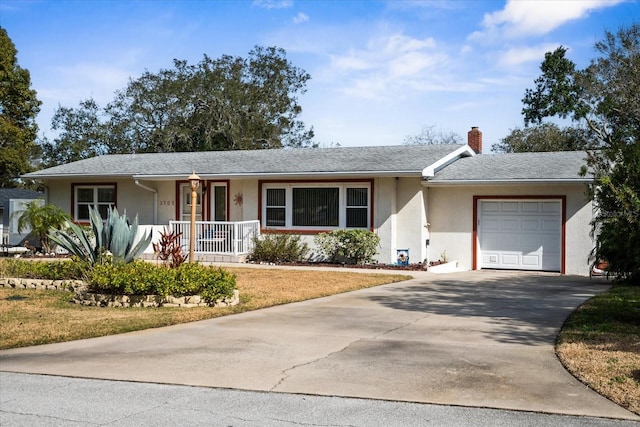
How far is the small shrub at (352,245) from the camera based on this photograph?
65.9 feet

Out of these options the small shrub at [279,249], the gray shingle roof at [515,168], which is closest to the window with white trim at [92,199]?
the small shrub at [279,249]

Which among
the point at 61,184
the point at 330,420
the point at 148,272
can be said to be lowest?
the point at 330,420

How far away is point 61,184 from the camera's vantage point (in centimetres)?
2570

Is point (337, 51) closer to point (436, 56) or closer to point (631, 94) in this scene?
point (436, 56)

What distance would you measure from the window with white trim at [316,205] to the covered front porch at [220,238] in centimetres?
86

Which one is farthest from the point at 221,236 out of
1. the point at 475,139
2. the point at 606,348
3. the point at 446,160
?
the point at 606,348

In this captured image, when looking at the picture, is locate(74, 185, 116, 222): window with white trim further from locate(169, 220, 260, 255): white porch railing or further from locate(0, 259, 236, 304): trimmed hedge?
locate(0, 259, 236, 304): trimmed hedge

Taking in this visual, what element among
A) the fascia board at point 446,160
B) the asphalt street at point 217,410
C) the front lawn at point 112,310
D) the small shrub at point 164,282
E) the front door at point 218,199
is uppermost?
the fascia board at point 446,160

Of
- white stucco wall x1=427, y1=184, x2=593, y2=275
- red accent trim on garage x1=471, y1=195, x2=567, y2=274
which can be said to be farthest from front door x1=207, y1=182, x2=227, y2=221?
red accent trim on garage x1=471, y1=195, x2=567, y2=274

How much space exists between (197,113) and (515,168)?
2830 cm

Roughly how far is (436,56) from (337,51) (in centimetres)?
469

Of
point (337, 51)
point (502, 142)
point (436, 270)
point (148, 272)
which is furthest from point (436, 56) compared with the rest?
point (502, 142)

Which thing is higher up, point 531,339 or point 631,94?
point 631,94

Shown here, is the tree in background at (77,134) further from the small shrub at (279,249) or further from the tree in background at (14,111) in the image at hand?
the small shrub at (279,249)
